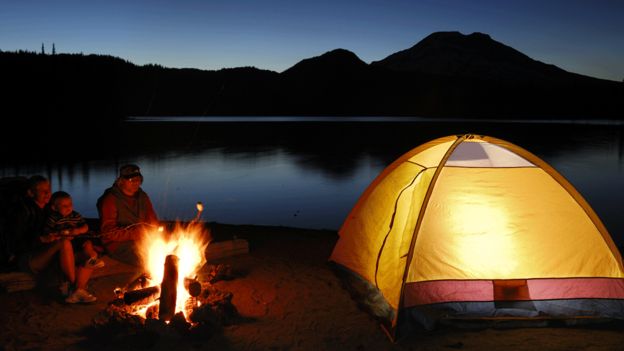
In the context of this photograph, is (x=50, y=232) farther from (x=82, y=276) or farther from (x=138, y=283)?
(x=138, y=283)

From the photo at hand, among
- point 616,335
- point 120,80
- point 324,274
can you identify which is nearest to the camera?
point 616,335

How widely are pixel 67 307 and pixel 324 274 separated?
10.5ft

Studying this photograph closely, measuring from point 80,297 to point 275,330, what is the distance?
2.28 meters

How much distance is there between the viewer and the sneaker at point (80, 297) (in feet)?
18.8

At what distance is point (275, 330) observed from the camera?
17.1 feet

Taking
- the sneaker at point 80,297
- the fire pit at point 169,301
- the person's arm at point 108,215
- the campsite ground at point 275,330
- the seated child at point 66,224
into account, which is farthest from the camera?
the person's arm at point 108,215

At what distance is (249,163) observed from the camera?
90.2 feet

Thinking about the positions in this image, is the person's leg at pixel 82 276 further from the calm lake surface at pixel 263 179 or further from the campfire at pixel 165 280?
the calm lake surface at pixel 263 179

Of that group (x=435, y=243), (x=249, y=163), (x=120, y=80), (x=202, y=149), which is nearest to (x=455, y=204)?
(x=435, y=243)

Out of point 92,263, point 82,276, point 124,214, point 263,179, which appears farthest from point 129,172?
point 263,179

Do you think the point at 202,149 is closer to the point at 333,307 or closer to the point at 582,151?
the point at 582,151

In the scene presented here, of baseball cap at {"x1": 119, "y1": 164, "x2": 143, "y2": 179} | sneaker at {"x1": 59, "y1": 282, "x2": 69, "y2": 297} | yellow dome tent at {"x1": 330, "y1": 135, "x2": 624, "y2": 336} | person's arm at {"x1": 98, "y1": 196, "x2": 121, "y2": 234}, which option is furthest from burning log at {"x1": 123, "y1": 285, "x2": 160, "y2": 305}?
yellow dome tent at {"x1": 330, "y1": 135, "x2": 624, "y2": 336}

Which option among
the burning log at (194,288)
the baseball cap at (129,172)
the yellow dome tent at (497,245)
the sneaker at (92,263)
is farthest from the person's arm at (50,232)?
the yellow dome tent at (497,245)

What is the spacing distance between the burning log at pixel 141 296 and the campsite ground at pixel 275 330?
0.35m
